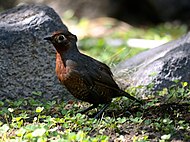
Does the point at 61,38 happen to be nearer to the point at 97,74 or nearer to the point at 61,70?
the point at 61,70

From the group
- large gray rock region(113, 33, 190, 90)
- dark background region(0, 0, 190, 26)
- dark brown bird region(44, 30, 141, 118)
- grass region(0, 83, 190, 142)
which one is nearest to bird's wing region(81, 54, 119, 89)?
dark brown bird region(44, 30, 141, 118)

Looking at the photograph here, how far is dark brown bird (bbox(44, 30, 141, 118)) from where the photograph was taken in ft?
20.3

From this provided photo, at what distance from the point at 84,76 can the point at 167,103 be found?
1.11 meters

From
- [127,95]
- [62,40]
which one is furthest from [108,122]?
[62,40]

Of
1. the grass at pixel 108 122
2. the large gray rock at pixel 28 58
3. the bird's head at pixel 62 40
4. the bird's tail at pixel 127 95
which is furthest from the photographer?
the large gray rock at pixel 28 58

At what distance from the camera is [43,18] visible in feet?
24.7

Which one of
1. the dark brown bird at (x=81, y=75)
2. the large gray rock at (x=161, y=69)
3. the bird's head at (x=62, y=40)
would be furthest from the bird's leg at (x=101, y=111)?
the large gray rock at (x=161, y=69)

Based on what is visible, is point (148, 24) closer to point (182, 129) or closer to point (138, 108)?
point (138, 108)

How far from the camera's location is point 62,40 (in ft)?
20.9

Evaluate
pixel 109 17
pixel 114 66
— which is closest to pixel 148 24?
pixel 109 17

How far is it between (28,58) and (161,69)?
5.63 ft

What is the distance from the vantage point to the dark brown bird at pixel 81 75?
6.19 meters

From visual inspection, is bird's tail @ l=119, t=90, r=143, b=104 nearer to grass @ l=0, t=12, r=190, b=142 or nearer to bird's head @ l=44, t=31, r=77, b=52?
grass @ l=0, t=12, r=190, b=142

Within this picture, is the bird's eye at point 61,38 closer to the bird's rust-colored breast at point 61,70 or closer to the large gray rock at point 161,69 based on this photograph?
the bird's rust-colored breast at point 61,70
